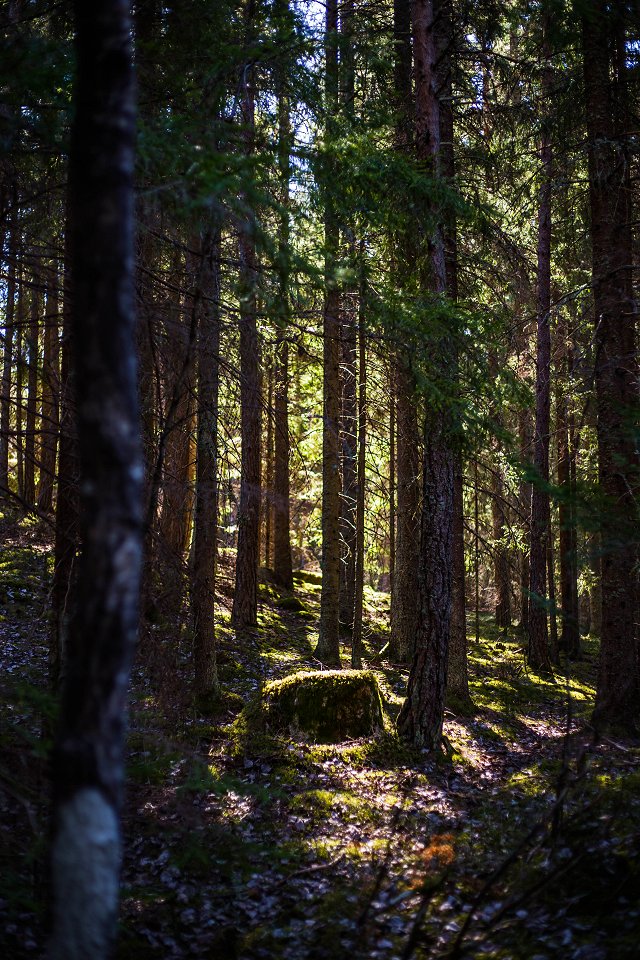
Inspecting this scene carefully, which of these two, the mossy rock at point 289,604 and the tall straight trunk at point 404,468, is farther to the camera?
the mossy rock at point 289,604

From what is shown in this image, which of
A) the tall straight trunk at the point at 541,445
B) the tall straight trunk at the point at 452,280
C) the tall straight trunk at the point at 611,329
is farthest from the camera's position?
the tall straight trunk at the point at 541,445

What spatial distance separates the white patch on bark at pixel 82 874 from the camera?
239 cm

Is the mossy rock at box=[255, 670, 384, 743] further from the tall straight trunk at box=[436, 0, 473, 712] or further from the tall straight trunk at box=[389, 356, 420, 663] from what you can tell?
the tall straight trunk at box=[389, 356, 420, 663]

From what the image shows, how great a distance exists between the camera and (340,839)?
643 centimetres

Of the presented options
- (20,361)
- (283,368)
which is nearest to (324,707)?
(20,361)

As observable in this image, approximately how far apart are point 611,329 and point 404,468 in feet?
16.9

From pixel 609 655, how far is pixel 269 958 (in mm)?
6842

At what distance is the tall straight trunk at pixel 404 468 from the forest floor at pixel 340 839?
3.03 meters

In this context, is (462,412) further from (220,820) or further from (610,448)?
(220,820)

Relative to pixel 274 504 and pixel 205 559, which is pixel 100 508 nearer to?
pixel 274 504

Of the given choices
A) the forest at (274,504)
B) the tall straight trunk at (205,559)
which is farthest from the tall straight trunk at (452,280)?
the tall straight trunk at (205,559)

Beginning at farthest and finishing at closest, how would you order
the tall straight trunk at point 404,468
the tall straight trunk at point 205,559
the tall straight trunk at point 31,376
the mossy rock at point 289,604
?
the mossy rock at point 289,604 < the tall straight trunk at point 404,468 < the tall straight trunk at point 205,559 < the tall straight trunk at point 31,376

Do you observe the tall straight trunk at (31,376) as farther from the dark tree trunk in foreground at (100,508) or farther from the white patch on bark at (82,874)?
the white patch on bark at (82,874)

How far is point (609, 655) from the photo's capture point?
954cm
